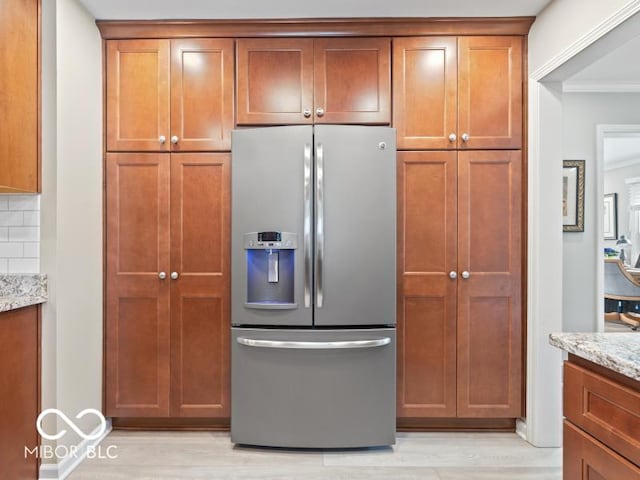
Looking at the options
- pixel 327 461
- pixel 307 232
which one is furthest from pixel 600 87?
pixel 327 461

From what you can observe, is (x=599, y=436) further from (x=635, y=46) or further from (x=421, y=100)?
(x=635, y=46)

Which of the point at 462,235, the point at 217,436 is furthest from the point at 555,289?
the point at 217,436

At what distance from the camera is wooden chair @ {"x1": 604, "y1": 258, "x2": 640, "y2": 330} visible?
512 centimetres

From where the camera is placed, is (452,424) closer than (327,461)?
No

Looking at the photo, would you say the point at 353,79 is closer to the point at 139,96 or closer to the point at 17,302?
the point at 139,96

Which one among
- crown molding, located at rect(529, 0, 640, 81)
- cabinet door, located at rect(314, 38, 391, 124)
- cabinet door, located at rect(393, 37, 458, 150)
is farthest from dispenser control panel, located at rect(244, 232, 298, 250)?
crown molding, located at rect(529, 0, 640, 81)

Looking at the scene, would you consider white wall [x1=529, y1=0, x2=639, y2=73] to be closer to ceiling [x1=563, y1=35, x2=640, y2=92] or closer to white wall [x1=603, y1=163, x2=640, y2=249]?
ceiling [x1=563, y1=35, x2=640, y2=92]

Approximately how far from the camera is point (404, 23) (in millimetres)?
2320

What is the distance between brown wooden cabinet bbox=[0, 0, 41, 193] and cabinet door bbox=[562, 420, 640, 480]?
7.87ft

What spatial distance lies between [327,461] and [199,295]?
116 cm

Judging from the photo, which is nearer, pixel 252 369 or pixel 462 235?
pixel 252 369

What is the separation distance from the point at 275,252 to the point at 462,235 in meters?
1.10

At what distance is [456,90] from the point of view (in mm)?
2340

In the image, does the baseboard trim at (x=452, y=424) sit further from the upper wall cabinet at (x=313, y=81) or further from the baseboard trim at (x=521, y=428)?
the upper wall cabinet at (x=313, y=81)
